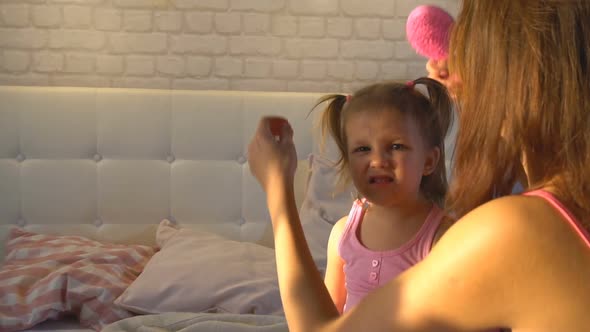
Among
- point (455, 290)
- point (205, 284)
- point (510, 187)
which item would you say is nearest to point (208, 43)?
point (205, 284)

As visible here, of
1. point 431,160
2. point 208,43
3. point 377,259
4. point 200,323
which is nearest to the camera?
point 377,259

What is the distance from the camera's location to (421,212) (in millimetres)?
1445

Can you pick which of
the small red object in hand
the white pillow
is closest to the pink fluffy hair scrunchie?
the small red object in hand

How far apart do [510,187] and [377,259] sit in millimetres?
421

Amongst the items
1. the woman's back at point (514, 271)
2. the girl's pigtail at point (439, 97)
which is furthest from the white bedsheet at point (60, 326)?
the woman's back at point (514, 271)

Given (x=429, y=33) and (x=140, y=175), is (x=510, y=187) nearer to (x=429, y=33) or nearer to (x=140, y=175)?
(x=429, y=33)

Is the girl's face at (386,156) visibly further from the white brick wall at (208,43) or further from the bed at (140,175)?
the white brick wall at (208,43)

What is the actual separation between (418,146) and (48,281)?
1.59m

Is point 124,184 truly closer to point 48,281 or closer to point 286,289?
point 48,281

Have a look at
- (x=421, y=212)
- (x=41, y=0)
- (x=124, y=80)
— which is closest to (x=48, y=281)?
(x=124, y=80)

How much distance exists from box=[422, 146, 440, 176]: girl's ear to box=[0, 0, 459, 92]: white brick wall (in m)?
2.03

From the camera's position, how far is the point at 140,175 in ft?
10.5

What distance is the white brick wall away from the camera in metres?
3.30

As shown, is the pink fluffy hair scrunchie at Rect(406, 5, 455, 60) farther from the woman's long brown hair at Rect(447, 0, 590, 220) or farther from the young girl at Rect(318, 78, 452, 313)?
the woman's long brown hair at Rect(447, 0, 590, 220)
